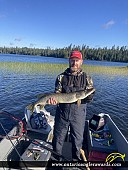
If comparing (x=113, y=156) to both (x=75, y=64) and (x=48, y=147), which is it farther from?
(x=75, y=64)

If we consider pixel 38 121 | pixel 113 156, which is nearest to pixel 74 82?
pixel 113 156

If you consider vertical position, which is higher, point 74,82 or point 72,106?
point 74,82

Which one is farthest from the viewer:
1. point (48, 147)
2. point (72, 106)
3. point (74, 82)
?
point (48, 147)

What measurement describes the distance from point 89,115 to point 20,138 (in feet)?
22.8

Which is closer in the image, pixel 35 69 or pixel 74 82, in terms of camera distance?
pixel 74 82

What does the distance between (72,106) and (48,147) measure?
1.10 metres

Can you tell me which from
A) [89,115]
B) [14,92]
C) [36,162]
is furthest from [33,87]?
[36,162]

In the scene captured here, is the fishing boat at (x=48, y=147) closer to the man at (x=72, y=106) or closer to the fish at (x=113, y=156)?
the fish at (x=113, y=156)

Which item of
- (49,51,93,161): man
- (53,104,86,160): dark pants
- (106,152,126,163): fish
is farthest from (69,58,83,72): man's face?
(106,152,126,163): fish

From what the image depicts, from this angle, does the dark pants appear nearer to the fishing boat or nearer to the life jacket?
the fishing boat

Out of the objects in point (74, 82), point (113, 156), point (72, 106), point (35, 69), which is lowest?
point (113, 156)

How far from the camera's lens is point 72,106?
3.87m

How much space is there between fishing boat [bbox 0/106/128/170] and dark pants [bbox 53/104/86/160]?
23cm

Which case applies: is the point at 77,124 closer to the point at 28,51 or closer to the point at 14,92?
the point at 14,92
